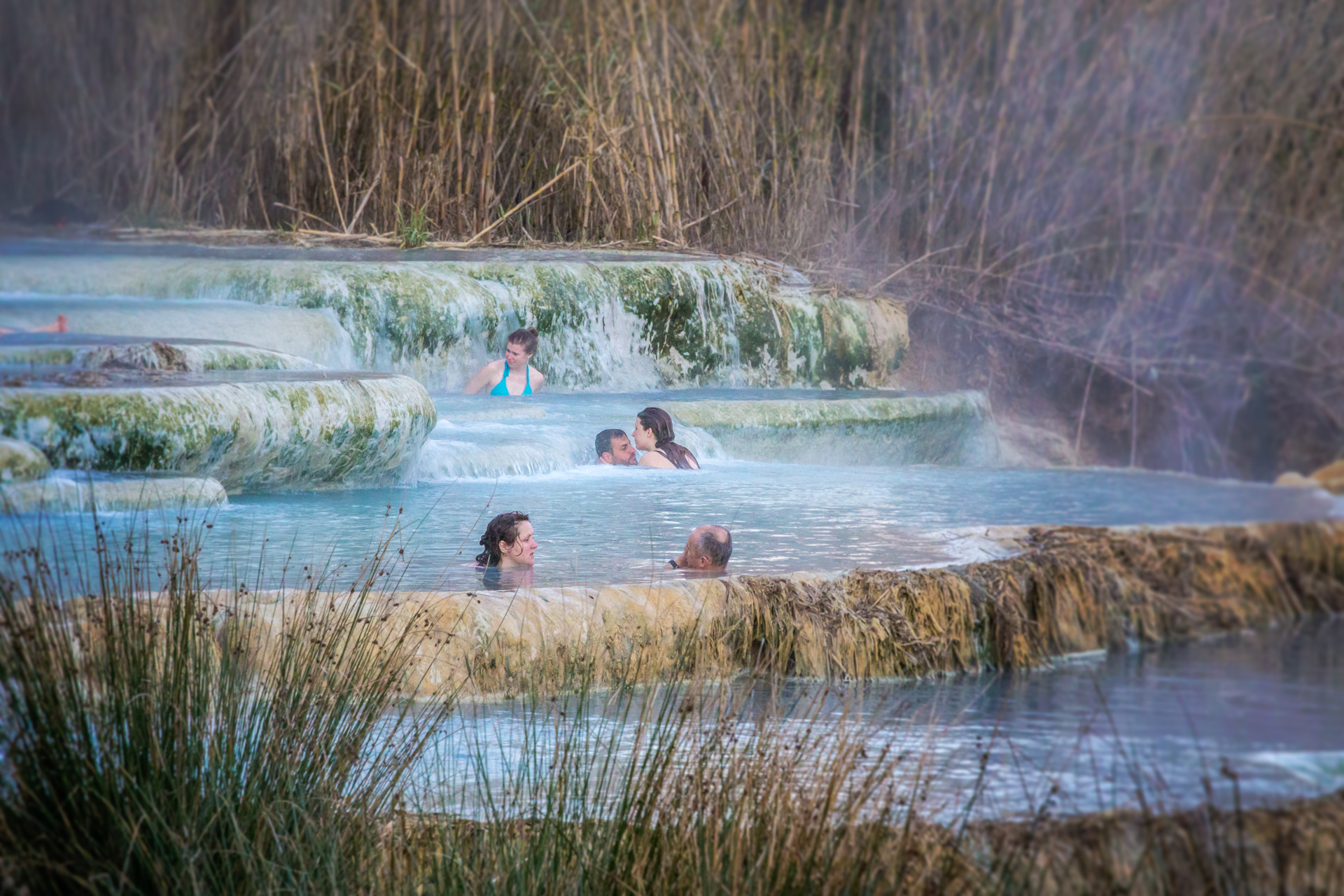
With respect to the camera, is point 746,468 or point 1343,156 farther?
point 746,468

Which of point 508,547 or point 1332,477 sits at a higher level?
point 1332,477

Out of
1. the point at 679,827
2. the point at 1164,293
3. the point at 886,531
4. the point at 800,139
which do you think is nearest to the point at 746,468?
the point at 886,531

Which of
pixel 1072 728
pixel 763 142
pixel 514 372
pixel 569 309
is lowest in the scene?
pixel 1072 728

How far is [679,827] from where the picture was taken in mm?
1535

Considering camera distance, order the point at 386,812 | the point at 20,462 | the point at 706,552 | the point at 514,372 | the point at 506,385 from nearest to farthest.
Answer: the point at 386,812
the point at 20,462
the point at 706,552
the point at 506,385
the point at 514,372

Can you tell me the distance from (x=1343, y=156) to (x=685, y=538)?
167 centimetres

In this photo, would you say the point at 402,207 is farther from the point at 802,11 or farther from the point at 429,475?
the point at 802,11

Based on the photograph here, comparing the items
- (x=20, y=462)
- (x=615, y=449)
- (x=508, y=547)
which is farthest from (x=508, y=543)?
(x=20, y=462)

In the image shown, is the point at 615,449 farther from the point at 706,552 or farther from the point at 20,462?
the point at 20,462

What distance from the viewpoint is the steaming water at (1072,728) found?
1812mm

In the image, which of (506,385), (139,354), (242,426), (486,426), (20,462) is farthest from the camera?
(506,385)

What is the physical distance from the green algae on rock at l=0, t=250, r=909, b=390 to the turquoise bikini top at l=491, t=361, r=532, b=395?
8 cm

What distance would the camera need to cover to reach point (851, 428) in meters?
3.78

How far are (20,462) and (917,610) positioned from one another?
6.03 ft
